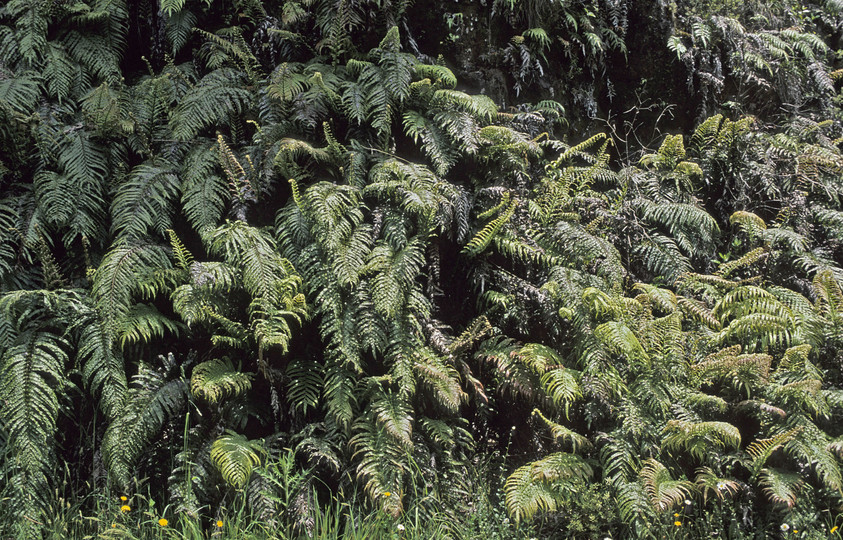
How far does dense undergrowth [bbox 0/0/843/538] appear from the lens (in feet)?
9.66

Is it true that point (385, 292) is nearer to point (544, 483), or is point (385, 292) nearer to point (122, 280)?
point (544, 483)

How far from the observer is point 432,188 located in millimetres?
3602

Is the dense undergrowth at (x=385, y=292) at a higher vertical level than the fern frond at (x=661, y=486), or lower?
higher

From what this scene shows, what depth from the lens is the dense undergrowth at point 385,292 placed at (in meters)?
2.95

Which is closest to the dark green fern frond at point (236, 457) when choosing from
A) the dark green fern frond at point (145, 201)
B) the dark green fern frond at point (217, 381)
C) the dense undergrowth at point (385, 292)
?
the dense undergrowth at point (385, 292)

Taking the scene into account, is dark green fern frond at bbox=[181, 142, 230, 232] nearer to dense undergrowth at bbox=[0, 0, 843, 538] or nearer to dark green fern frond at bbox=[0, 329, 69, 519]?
dense undergrowth at bbox=[0, 0, 843, 538]

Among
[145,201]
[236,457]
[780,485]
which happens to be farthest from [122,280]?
[780,485]

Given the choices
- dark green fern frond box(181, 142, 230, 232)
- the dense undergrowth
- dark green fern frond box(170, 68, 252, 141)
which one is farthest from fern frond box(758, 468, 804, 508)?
dark green fern frond box(170, 68, 252, 141)

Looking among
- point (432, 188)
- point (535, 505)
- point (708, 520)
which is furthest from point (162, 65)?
point (708, 520)

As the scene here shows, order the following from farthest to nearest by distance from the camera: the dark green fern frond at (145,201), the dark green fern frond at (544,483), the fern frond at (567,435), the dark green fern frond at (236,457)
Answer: the dark green fern frond at (145,201) < the fern frond at (567,435) < the dark green fern frond at (544,483) < the dark green fern frond at (236,457)

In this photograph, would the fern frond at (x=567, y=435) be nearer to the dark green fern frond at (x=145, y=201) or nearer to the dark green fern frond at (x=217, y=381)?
the dark green fern frond at (x=217, y=381)

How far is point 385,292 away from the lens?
10.5 ft

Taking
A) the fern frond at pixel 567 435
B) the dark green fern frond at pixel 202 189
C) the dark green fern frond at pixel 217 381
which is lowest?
the fern frond at pixel 567 435

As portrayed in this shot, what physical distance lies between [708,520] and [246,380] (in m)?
2.43
